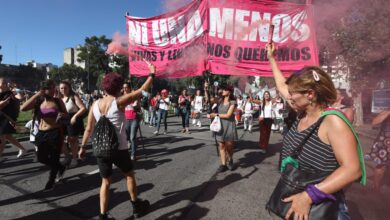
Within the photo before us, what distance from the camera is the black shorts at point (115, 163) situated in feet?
10.3

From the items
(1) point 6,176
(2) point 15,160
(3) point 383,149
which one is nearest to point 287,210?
(3) point 383,149

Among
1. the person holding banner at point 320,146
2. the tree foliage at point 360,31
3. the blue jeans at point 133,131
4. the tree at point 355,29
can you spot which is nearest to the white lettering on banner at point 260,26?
the tree at point 355,29

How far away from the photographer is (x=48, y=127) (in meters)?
4.39

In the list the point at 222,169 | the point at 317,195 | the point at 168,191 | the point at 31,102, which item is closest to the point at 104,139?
the point at 168,191

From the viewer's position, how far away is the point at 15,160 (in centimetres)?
616

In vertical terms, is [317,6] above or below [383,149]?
above

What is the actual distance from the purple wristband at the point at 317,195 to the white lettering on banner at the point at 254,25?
3343 millimetres

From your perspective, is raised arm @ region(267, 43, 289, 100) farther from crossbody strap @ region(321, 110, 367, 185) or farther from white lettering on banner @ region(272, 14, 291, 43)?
white lettering on banner @ region(272, 14, 291, 43)

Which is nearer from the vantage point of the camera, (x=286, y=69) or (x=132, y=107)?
(x=286, y=69)

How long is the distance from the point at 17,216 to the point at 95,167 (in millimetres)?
2308

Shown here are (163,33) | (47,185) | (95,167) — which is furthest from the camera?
(95,167)

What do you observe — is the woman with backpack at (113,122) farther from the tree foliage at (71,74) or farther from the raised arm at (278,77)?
the tree foliage at (71,74)

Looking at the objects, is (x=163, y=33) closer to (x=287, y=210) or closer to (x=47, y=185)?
(x=47, y=185)

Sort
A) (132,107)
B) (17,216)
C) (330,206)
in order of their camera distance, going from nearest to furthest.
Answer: (330,206), (17,216), (132,107)
